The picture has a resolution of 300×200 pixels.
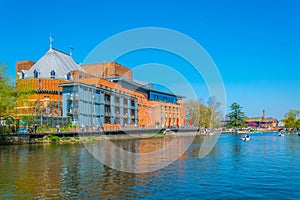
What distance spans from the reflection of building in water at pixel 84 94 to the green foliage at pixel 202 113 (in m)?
24.8

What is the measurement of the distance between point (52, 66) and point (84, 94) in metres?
24.3

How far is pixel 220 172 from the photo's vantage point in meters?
31.0

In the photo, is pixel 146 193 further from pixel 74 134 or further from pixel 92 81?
pixel 92 81

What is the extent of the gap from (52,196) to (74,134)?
209 feet

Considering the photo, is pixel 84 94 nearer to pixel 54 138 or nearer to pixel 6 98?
pixel 54 138

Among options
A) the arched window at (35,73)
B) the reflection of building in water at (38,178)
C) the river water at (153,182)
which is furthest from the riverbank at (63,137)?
the river water at (153,182)

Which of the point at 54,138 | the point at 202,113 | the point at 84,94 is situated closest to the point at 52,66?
the point at 84,94

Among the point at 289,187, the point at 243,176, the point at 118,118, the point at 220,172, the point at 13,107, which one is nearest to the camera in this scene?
the point at 289,187

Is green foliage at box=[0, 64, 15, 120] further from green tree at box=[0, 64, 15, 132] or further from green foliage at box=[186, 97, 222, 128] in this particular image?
green foliage at box=[186, 97, 222, 128]

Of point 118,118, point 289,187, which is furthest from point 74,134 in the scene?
point 289,187

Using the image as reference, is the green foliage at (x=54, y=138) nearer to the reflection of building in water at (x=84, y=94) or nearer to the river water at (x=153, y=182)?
the reflection of building in water at (x=84, y=94)

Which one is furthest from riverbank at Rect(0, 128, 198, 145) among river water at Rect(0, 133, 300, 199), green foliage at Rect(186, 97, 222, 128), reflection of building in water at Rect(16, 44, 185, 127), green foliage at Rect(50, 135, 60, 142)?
green foliage at Rect(186, 97, 222, 128)

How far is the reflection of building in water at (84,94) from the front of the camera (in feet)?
302

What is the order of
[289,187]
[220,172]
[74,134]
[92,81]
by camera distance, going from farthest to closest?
[92,81] < [74,134] < [220,172] < [289,187]
